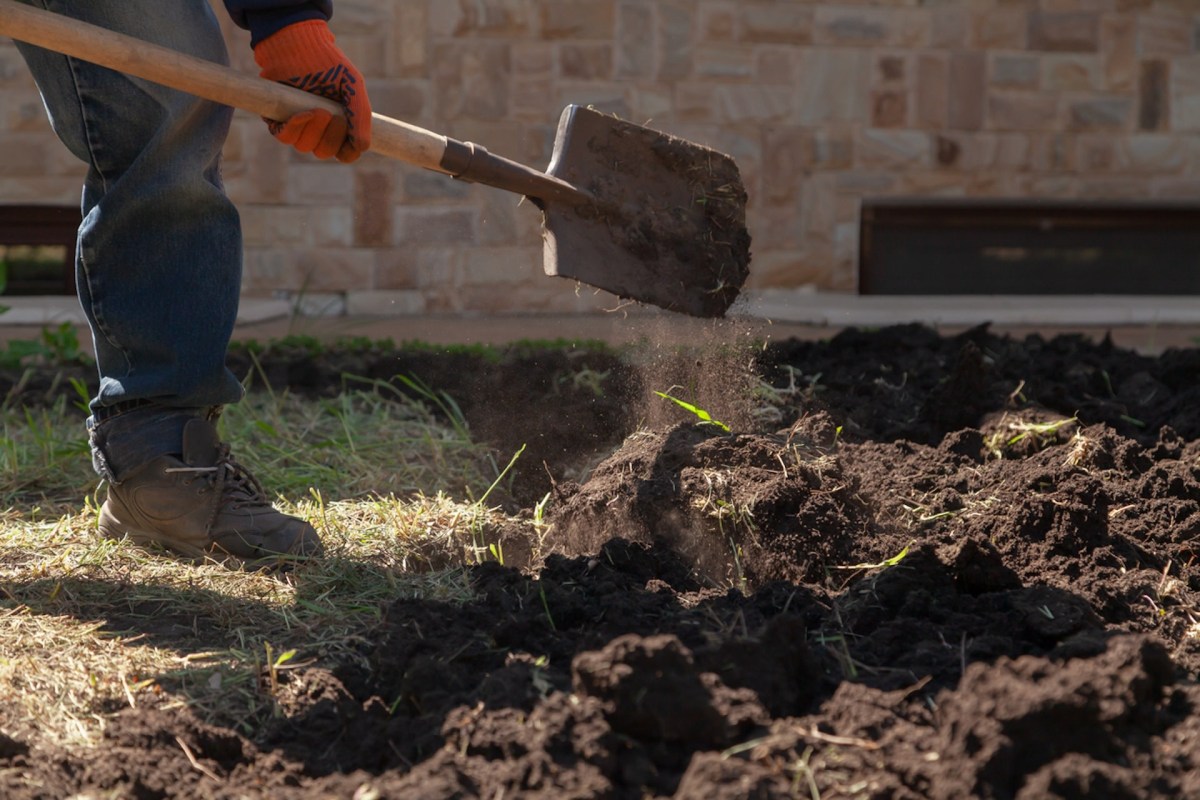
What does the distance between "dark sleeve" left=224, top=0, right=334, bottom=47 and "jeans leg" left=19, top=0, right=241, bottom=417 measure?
8 centimetres

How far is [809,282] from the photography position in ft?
20.0

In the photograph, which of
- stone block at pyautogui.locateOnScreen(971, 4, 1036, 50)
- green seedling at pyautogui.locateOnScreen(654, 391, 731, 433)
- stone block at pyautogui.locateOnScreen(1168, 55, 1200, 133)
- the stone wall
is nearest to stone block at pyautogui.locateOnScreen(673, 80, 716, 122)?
the stone wall

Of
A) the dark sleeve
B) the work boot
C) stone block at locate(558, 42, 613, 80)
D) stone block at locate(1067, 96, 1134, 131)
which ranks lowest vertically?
the work boot

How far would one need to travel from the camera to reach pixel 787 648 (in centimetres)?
162

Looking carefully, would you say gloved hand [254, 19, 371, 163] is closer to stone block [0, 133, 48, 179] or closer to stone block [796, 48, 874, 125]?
stone block [0, 133, 48, 179]

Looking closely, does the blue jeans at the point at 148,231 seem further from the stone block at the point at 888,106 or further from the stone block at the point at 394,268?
the stone block at the point at 888,106

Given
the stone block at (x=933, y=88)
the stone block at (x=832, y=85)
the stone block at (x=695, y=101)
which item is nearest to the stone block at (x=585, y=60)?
the stone block at (x=695, y=101)

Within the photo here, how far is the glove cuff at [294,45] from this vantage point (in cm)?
243

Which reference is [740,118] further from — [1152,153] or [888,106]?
[1152,153]

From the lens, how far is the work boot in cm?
243

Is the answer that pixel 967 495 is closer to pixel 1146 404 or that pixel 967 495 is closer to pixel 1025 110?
pixel 1146 404

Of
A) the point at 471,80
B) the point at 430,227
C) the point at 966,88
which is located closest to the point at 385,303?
the point at 430,227

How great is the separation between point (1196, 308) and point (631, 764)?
530 cm

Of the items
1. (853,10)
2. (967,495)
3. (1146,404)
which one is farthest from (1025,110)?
(967,495)
